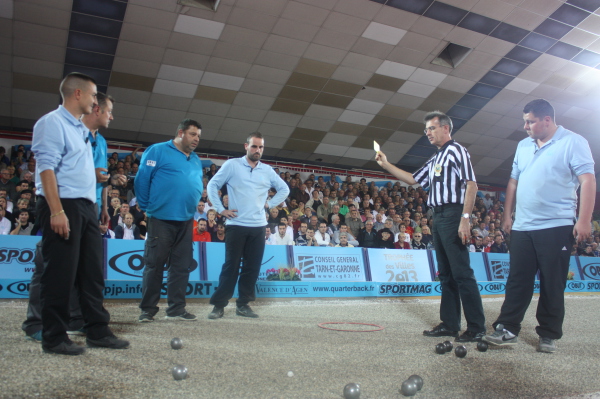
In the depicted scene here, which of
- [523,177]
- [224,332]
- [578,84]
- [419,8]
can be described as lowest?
[224,332]

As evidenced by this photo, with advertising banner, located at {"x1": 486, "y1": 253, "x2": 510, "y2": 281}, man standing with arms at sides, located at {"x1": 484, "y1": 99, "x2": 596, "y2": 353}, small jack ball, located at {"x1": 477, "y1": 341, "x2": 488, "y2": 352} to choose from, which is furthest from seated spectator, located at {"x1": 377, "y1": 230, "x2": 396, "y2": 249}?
small jack ball, located at {"x1": 477, "y1": 341, "x2": 488, "y2": 352}

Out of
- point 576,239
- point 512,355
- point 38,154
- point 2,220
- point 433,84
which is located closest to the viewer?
point 38,154

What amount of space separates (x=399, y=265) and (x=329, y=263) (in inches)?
64.5

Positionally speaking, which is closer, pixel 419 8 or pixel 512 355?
pixel 512 355

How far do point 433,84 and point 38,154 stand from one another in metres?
12.4

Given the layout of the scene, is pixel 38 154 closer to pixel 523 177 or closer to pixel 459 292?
pixel 459 292

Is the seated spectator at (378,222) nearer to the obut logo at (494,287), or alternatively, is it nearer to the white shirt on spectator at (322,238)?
the white shirt on spectator at (322,238)

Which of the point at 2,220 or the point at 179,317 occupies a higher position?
the point at 2,220

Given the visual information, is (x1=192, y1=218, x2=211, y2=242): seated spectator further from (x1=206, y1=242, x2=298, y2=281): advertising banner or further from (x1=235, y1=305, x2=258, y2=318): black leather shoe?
(x1=235, y1=305, x2=258, y2=318): black leather shoe

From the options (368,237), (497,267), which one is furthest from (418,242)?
(497,267)

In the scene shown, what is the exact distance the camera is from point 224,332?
3.48 metres

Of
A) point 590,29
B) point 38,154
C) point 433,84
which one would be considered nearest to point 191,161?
point 38,154

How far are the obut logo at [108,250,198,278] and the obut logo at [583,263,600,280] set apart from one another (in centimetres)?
1053

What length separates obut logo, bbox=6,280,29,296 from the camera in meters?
5.43
